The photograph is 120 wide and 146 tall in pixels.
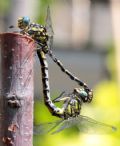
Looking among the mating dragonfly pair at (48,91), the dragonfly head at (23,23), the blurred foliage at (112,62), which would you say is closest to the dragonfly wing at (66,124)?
the mating dragonfly pair at (48,91)

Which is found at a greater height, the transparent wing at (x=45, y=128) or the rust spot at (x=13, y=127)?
the rust spot at (x=13, y=127)

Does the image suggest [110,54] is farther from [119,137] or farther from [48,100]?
[48,100]

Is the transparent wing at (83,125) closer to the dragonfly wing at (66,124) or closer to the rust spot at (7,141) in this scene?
the dragonfly wing at (66,124)

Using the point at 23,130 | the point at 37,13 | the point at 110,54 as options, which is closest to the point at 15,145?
the point at 23,130

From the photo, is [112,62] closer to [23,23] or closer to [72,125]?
[72,125]

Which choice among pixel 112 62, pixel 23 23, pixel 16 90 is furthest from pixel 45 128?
pixel 112 62

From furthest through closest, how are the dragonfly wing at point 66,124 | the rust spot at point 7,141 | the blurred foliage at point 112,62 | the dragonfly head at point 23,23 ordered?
the blurred foliage at point 112,62 → the dragonfly wing at point 66,124 → the dragonfly head at point 23,23 → the rust spot at point 7,141

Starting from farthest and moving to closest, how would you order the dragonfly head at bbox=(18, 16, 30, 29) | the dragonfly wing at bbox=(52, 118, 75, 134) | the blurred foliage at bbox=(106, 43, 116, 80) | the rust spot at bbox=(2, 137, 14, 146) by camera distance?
the blurred foliage at bbox=(106, 43, 116, 80) < the dragonfly wing at bbox=(52, 118, 75, 134) < the dragonfly head at bbox=(18, 16, 30, 29) < the rust spot at bbox=(2, 137, 14, 146)

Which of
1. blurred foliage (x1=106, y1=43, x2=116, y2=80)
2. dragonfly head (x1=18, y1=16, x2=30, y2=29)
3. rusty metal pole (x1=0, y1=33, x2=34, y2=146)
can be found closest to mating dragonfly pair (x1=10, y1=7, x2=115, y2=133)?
dragonfly head (x1=18, y1=16, x2=30, y2=29)

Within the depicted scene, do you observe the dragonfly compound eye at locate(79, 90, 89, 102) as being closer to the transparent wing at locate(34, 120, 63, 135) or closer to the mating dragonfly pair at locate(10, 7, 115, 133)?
the mating dragonfly pair at locate(10, 7, 115, 133)
